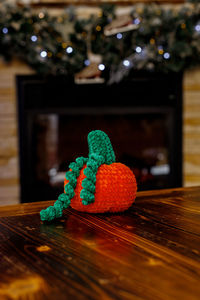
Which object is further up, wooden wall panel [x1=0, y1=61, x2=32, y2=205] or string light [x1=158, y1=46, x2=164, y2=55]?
string light [x1=158, y1=46, x2=164, y2=55]

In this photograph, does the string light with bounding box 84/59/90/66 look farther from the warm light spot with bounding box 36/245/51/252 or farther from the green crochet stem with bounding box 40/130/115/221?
the warm light spot with bounding box 36/245/51/252

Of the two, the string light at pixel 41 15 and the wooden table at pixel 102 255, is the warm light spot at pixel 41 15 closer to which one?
the string light at pixel 41 15

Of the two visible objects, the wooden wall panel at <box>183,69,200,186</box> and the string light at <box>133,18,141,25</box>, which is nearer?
the string light at <box>133,18,141,25</box>

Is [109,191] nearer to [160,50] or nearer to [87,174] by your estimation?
[87,174]

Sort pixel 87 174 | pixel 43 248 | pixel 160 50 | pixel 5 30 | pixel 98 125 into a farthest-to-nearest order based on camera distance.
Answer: pixel 98 125, pixel 160 50, pixel 5 30, pixel 87 174, pixel 43 248

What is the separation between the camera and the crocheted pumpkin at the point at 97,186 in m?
0.70

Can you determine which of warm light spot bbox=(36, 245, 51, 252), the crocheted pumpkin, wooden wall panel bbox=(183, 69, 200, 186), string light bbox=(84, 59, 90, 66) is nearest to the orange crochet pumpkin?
the crocheted pumpkin

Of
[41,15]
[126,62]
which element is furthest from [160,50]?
[41,15]

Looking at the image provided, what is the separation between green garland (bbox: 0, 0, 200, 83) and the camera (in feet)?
7.36

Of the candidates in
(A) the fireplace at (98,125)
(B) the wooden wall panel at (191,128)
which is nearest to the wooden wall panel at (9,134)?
(A) the fireplace at (98,125)

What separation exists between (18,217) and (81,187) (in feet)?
0.45

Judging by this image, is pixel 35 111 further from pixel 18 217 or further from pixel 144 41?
pixel 18 217

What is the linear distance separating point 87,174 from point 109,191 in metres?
0.06

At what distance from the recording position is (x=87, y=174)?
698 millimetres
